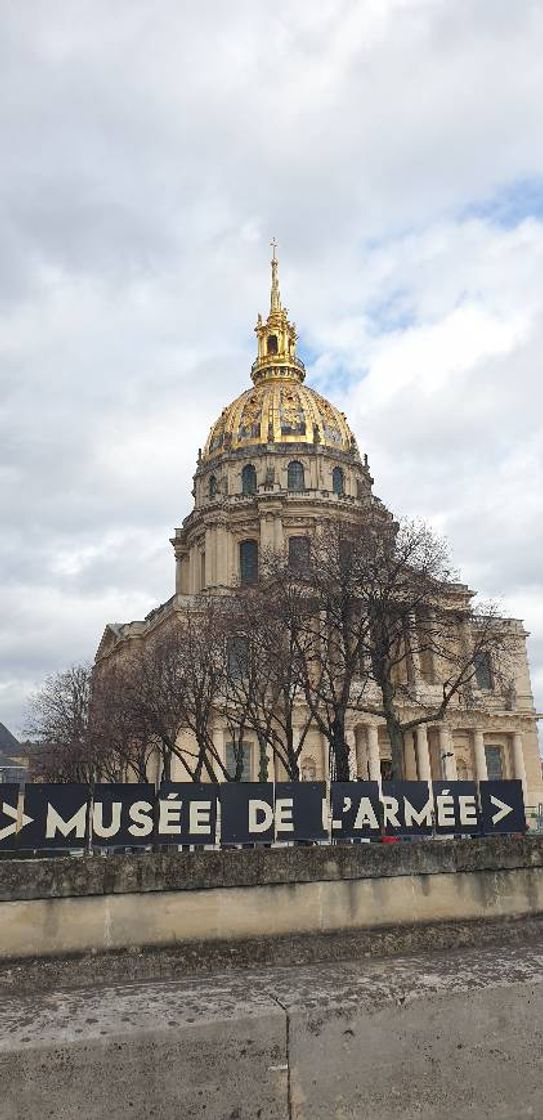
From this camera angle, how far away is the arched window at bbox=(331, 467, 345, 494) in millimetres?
75812

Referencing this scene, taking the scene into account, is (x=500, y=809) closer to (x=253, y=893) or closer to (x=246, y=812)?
(x=246, y=812)

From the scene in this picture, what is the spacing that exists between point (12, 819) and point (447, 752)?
54.8 metres

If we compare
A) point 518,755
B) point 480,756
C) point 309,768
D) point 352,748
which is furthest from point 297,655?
point 518,755

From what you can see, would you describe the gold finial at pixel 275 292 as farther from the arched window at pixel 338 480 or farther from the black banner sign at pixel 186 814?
the black banner sign at pixel 186 814

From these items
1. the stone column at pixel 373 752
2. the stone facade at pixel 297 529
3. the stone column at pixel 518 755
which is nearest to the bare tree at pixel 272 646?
the stone facade at pixel 297 529

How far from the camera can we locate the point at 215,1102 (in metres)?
3.71

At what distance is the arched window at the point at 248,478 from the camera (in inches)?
2965

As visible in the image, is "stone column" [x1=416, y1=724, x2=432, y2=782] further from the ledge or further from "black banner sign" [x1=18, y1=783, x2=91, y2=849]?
"black banner sign" [x1=18, y1=783, x2=91, y2=849]

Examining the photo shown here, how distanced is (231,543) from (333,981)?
224ft

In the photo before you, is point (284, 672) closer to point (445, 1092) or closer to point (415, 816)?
point (415, 816)

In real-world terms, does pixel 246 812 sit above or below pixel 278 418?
below

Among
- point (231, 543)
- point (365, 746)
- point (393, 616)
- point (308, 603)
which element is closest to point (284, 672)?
point (308, 603)

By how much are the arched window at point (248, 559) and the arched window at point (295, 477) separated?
22.6 feet

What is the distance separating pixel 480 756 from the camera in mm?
61406
